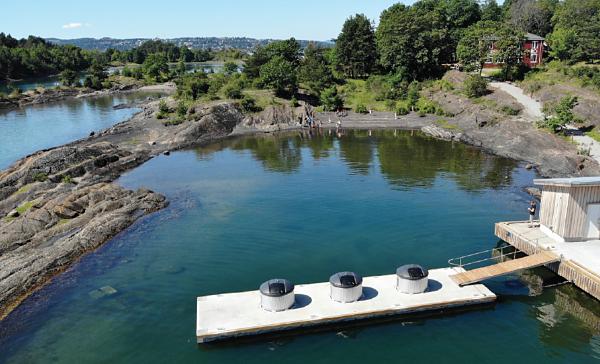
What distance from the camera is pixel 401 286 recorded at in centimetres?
2402

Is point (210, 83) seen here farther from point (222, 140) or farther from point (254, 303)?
point (254, 303)

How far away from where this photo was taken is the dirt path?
196 ft

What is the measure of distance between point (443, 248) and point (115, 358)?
20747 millimetres

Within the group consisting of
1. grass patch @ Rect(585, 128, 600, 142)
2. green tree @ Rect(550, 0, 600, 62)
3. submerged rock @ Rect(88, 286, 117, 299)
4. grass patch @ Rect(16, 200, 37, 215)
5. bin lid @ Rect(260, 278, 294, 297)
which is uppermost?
green tree @ Rect(550, 0, 600, 62)

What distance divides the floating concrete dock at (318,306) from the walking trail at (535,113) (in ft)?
102

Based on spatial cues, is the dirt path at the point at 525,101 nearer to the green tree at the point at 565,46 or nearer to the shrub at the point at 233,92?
the green tree at the point at 565,46

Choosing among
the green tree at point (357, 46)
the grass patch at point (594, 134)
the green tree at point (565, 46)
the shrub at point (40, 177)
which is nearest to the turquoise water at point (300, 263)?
the shrub at point (40, 177)

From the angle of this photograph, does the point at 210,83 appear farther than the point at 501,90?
Yes

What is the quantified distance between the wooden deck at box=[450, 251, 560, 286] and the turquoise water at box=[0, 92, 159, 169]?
52.7 metres

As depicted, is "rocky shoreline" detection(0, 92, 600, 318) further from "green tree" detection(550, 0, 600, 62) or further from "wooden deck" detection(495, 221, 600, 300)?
"green tree" detection(550, 0, 600, 62)

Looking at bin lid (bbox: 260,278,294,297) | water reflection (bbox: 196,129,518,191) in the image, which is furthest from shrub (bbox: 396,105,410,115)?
bin lid (bbox: 260,278,294,297)

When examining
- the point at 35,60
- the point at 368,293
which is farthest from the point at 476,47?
the point at 35,60

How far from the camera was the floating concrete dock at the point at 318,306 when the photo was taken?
2138cm

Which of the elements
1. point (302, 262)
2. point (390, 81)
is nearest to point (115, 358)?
point (302, 262)
